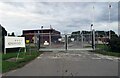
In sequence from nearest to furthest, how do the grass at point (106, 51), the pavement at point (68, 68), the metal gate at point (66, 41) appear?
the pavement at point (68, 68)
the grass at point (106, 51)
the metal gate at point (66, 41)

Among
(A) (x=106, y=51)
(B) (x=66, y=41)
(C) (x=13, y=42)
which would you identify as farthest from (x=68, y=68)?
(B) (x=66, y=41)

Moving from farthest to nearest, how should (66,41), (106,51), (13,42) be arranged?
(66,41), (106,51), (13,42)

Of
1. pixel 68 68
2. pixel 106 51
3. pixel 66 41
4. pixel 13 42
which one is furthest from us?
pixel 66 41

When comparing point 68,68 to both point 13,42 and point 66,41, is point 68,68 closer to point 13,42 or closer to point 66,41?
point 13,42

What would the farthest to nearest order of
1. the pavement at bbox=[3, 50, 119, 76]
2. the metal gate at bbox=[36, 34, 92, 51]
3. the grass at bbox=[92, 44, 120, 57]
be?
the metal gate at bbox=[36, 34, 92, 51]
the grass at bbox=[92, 44, 120, 57]
the pavement at bbox=[3, 50, 119, 76]

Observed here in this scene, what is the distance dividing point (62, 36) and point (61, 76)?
33.7 m

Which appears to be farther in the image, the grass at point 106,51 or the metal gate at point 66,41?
the metal gate at point 66,41

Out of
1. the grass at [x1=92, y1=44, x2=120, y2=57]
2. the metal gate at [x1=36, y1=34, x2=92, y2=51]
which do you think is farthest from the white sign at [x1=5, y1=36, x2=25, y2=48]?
the metal gate at [x1=36, y1=34, x2=92, y2=51]

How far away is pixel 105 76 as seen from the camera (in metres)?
11.6

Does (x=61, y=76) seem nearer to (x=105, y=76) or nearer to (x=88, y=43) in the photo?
(x=105, y=76)

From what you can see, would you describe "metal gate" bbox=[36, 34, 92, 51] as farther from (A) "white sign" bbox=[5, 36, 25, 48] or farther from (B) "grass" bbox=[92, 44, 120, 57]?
(A) "white sign" bbox=[5, 36, 25, 48]

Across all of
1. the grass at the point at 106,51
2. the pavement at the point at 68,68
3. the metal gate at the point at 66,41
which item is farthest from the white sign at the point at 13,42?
the metal gate at the point at 66,41

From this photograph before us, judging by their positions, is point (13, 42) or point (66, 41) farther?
point (66, 41)

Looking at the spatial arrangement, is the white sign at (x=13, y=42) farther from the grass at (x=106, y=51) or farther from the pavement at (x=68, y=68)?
the grass at (x=106, y=51)
